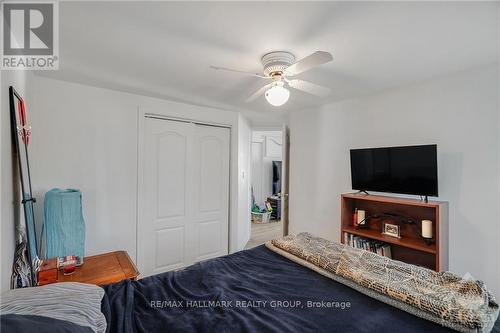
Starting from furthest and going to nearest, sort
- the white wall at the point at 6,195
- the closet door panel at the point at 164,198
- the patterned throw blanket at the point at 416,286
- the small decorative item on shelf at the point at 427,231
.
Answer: the closet door panel at the point at 164,198 < the small decorative item on shelf at the point at 427,231 < the white wall at the point at 6,195 < the patterned throw blanket at the point at 416,286

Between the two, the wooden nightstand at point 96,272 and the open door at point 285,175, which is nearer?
the wooden nightstand at point 96,272

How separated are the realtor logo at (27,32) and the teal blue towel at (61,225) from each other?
0.92m

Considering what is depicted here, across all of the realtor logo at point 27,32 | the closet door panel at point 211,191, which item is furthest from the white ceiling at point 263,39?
the closet door panel at point 211,191

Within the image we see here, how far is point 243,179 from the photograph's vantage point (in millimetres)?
3924

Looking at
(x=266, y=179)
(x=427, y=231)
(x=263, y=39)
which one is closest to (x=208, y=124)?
(x=263, y=39)

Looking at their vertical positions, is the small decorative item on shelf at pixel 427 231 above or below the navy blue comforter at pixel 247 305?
above

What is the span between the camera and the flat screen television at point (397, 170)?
207cm

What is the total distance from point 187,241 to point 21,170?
206cm

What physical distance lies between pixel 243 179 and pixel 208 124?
1.13 meters

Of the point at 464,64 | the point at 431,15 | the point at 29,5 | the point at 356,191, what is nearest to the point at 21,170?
the point at 29,5

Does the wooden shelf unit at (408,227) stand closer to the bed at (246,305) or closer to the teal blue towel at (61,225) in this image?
the bed at (246,305)

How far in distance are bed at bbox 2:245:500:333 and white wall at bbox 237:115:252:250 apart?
214 cm

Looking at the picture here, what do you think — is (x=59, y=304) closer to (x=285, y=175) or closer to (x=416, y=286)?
(x=416, y=286)

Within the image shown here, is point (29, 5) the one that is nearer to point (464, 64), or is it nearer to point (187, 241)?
point (187, 241)
